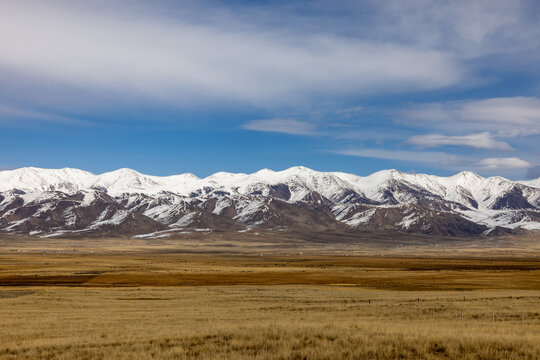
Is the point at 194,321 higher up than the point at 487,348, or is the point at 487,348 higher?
the point at 487,348

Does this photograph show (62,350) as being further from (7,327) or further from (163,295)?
(163,295)

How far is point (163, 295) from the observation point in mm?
52719

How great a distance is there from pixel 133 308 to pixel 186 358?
2688 cm

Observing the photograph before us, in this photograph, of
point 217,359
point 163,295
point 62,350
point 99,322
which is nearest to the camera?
point 217,359

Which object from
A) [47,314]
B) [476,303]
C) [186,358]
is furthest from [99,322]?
[476,303]

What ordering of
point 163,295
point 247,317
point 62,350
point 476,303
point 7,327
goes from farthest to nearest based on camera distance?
1. point 163,295
2. point 476,303
3. point 247,317
4. point 7,327
5. point 62,350

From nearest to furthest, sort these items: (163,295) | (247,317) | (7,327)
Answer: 1. (7,327)
2. (247,317)
3. (163,295)

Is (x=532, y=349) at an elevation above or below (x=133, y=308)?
above

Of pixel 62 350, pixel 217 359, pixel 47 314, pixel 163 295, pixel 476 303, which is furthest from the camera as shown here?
pixel 163 295

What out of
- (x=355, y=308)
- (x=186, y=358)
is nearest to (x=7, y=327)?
(x=186, y=358)

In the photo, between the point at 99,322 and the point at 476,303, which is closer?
the point at 99,322

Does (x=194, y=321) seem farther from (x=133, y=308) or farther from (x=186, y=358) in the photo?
(x=186, y=358)

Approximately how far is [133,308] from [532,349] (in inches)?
1255

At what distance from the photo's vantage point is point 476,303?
A: 40438mm
